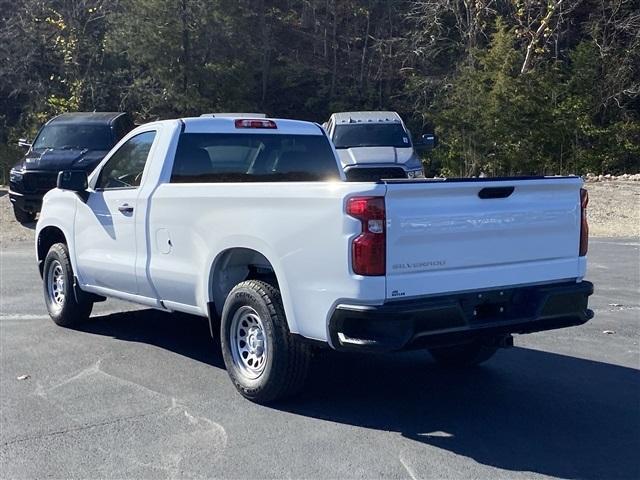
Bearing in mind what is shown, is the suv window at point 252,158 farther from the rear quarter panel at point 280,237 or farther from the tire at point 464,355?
the tire at point 464,355

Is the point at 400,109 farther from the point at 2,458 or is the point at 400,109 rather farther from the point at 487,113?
the point at 2,458

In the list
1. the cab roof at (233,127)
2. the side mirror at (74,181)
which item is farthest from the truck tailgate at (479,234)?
the side mirror at (74,181)

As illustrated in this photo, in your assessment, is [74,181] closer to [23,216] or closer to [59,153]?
[59,153]

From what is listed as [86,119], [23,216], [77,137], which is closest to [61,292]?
[77,137]

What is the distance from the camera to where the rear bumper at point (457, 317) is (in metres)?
5.13

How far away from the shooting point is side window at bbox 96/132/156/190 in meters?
7.43

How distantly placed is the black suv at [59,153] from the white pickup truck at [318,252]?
358 inches

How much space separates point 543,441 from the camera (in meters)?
5.31

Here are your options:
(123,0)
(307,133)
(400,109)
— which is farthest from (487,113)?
(307,133)

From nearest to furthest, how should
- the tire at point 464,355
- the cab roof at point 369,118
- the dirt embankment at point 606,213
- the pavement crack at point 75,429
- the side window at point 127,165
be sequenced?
the pavement crack at point 75,429 < the tire at point 464,355 < the side window at point 127,165 < the dirt embankment at point 606,213 < the cab roof at point 369,118

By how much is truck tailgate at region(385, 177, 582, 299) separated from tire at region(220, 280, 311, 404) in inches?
35.9

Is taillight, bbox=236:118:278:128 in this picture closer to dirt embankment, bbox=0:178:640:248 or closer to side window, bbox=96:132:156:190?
side window, bbox=96:132:156:190

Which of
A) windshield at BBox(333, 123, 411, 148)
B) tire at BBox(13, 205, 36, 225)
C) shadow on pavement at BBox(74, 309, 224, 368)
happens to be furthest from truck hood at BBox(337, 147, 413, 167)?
shadow on pavement at BBox(74, 309, 224, 368)

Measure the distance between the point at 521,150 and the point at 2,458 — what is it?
22841 millimetres
